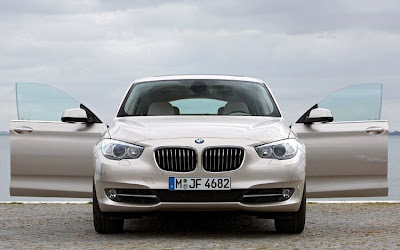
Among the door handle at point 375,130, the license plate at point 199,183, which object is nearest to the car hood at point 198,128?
the license plate at point 199,183

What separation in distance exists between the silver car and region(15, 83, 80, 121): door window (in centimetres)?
1

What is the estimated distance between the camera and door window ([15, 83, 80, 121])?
10.9 metres

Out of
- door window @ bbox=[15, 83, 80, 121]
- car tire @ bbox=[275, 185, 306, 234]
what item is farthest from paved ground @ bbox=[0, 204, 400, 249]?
door window @ bbox=[15, 83, 80, 121]

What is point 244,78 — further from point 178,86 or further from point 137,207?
point 137,207

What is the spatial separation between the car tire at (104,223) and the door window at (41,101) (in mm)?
2478

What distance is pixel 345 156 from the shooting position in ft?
33.7

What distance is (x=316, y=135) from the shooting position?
10203 mm

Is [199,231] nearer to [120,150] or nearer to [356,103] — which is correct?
[120,150]

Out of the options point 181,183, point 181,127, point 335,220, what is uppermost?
point 181,127

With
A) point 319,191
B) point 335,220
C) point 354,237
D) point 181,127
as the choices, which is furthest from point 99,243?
point 335,220

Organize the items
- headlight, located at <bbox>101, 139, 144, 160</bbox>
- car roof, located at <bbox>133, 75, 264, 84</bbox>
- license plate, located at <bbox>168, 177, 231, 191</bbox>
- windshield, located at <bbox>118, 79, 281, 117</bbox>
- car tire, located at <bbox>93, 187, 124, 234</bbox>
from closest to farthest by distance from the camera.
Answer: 1. license plate, located at <bbox>168, 177, 231, 191</bbox>
2. headlight, located at <bbox>101, 139, 144, 160</bbox>
3. car tire, located at <bbox>93, 187, 124, 234</bbox>
4. windshield, located at <bbox>118, 79, 281, 117</bbox>
5. car roof, located at <bbox>133, 75, 264, 84</bbox>

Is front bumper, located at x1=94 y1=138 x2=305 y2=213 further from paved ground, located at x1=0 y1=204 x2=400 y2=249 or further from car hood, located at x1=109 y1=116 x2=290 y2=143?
paved ground, located at x1=0 y1=204 x2=400 y2=249

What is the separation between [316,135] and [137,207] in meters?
2.99

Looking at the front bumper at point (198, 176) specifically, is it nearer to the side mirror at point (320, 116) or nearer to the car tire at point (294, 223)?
the car tire at point (294, 223)
